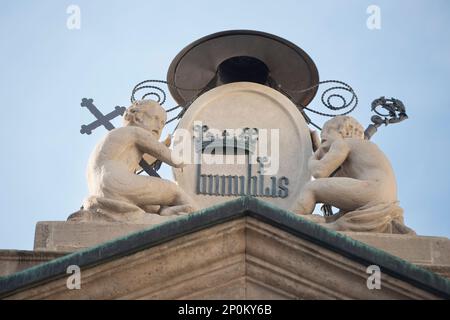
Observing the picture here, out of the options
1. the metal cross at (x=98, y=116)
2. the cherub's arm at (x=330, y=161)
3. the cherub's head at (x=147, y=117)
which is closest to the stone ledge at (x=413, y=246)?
the cherub's arm at (x=330, y=161)

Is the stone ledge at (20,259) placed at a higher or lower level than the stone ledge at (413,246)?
lower

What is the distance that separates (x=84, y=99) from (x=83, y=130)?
72 cm

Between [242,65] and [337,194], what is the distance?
456cm

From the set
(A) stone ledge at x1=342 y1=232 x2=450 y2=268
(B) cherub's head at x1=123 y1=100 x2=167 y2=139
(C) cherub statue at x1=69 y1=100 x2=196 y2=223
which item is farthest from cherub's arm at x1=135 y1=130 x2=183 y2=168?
(A) stone ledge at x1=342 y1=232 x2=450 y2=268

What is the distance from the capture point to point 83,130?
886 inches

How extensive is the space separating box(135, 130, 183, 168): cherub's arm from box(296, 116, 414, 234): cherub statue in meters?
1.94

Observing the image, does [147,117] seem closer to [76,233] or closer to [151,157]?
[151,157]

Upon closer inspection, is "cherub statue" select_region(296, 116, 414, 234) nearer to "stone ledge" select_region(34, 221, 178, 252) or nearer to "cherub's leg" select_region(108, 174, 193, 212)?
"cherub's leg" select_region(108, 174, 193, 212)

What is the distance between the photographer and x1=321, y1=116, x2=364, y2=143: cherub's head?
2067 cm

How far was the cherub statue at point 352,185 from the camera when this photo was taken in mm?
19016

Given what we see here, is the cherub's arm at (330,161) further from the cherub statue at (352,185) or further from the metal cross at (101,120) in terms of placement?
the metal cross at (101,120)

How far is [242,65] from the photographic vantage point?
23.3 meters

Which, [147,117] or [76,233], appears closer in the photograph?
[76,233]

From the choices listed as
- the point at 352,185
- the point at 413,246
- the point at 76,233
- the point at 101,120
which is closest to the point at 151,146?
the point at 76,233
